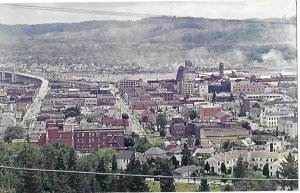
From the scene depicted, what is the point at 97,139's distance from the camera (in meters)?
3.46

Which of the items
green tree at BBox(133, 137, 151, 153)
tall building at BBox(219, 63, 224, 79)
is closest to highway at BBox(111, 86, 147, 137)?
green tree at BBox(133, 137, 151, 153)

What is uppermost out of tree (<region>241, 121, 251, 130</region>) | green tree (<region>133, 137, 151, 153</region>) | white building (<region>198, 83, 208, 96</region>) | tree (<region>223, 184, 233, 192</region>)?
white building (<region>198, 83, 208, 96</region>)

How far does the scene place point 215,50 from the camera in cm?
346

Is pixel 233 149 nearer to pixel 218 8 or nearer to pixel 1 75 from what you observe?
pixel 218 8

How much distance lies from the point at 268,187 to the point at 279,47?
717 millimetres

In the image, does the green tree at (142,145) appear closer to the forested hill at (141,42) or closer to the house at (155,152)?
the house at (155,152)

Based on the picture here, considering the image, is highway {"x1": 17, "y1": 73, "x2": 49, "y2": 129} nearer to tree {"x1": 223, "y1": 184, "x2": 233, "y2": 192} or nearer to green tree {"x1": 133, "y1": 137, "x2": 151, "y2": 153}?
green tree {"x1": 133, "y1": 137, "x2": 151, "y2": 153}

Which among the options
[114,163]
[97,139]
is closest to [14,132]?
[97,139]

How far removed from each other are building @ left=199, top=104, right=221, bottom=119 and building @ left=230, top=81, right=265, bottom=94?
4.9 inches

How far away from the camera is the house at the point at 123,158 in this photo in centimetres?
345

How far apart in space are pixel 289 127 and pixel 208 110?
16.5 inches

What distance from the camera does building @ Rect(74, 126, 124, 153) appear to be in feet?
11.3

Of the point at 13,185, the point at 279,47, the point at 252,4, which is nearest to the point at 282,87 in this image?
the point at 279,47

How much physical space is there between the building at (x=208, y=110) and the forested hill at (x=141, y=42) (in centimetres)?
23
